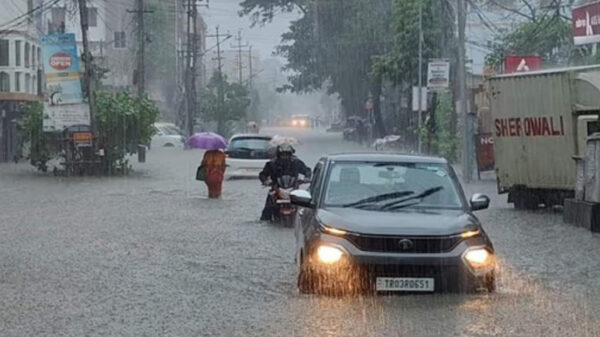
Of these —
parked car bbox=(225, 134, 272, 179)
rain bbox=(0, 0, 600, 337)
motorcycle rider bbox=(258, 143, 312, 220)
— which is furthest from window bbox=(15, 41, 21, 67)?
motorcycle rider bbox=(258, 143, 312, 220)

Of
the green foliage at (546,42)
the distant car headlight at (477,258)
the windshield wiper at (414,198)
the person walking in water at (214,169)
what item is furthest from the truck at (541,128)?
the green foliage at (546,42)

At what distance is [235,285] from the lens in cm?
1292

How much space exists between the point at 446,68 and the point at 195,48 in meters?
38.3

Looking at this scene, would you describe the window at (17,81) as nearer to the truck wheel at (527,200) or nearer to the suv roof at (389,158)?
the truck wheel at (527,200)

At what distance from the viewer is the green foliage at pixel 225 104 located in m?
86.1

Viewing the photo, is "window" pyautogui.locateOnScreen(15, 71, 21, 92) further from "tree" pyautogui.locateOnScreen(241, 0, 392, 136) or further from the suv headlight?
the suv headlight

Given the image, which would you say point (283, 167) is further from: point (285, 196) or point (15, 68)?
point (15, 68)

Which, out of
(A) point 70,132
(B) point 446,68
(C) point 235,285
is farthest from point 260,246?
(A) point 70,132

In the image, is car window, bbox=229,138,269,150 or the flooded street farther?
car window, bbox=229,138,269,150

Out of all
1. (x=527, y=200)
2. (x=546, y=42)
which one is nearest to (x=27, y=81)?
(x=546, y=42)

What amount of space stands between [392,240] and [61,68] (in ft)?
92.6

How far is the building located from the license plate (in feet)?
121

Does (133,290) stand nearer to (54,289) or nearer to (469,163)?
(54,289)

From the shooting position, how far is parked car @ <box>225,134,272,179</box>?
34188mm
